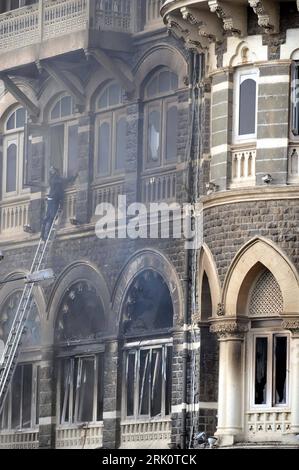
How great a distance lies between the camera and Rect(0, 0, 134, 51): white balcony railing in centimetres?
6238

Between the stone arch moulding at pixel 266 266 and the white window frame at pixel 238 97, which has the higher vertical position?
the white window frame at pixel 238 97

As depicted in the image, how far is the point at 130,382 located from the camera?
203ft

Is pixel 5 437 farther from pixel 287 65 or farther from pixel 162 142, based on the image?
pixel 287 65

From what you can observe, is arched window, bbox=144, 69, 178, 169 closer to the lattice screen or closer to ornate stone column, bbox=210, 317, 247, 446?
the lattice screen

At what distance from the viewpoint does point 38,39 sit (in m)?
64.1

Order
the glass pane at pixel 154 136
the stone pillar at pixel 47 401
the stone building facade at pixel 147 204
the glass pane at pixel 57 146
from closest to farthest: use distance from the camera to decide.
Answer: the stone building facade at pixel 147 204 < the glass pane at pixel 154 136 < the stone pillar at pixel 47 401 < the glass pane at pixel 57 146

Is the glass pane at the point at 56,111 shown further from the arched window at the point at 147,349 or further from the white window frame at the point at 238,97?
the white window frame at the point at 238,97

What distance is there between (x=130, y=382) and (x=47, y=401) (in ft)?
9.64

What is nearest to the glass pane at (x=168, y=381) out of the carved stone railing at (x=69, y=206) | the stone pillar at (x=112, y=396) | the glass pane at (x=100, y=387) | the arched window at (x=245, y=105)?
the stone pillar at (x=112, y=396)

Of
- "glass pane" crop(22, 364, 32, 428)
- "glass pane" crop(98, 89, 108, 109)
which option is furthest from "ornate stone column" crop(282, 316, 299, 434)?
"glass pane" crop(22, 364, 32, 428)

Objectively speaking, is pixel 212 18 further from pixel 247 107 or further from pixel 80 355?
pixel 80 355

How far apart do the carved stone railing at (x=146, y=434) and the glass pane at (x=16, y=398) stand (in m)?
4.42

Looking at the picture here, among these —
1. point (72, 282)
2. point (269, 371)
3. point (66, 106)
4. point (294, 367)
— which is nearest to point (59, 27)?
point (66, 106)

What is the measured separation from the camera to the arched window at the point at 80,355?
62.8 meters
